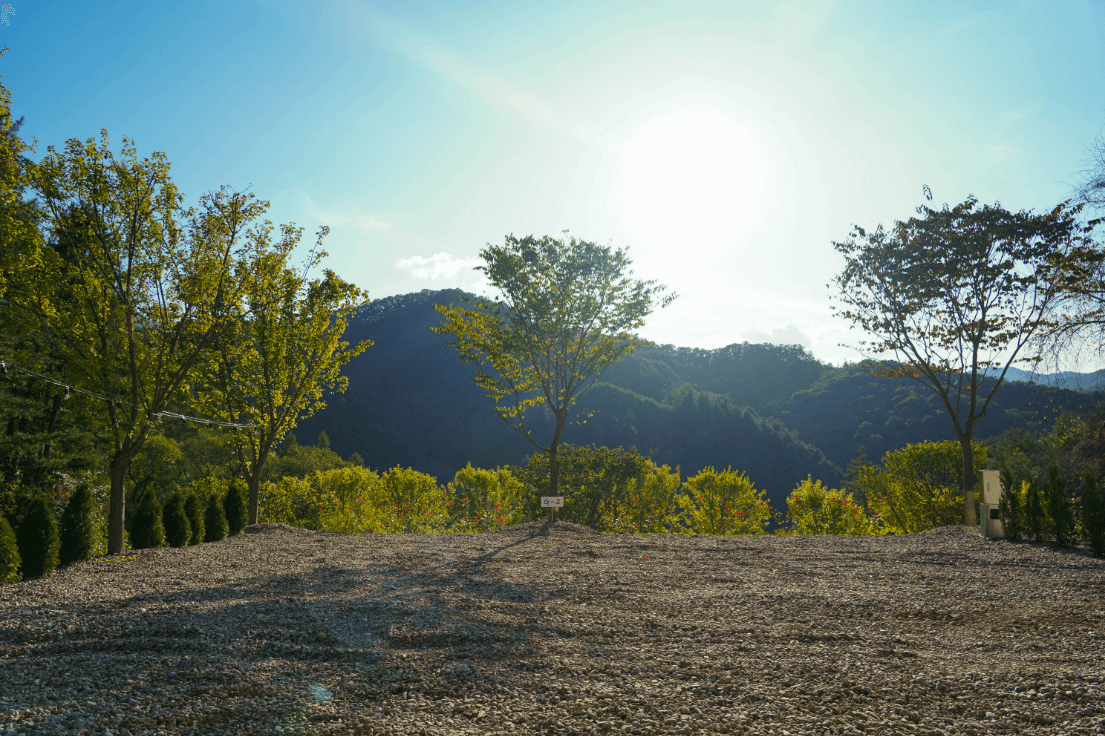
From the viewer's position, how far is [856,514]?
13047mm

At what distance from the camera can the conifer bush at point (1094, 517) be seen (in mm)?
7547

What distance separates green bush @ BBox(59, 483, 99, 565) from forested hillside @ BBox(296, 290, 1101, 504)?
38477 mm

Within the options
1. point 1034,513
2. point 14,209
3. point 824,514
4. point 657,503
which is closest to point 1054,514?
point 1034,513

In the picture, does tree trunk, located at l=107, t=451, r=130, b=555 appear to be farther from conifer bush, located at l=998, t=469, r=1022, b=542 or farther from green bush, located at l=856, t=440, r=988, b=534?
green bush, located at l=856, t=440, r=988, b=534

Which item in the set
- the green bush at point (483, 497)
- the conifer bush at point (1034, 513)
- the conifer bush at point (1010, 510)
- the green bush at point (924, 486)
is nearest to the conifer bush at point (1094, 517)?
the conifer bush at point (1034, 513)

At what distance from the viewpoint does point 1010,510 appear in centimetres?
903

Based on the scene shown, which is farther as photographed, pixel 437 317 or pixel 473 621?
pixel 437 317

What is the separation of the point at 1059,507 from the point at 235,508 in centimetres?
1413

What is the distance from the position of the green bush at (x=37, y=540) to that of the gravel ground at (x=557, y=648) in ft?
0.98

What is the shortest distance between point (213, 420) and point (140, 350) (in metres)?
2.64

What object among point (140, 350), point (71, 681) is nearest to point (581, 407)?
point (140, 350)

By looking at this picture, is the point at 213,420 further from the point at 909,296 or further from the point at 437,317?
the point at 437,317

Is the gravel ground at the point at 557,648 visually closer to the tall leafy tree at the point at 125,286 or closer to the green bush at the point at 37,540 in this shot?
the green bush at the point at 37,540

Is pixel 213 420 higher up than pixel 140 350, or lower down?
lower down
